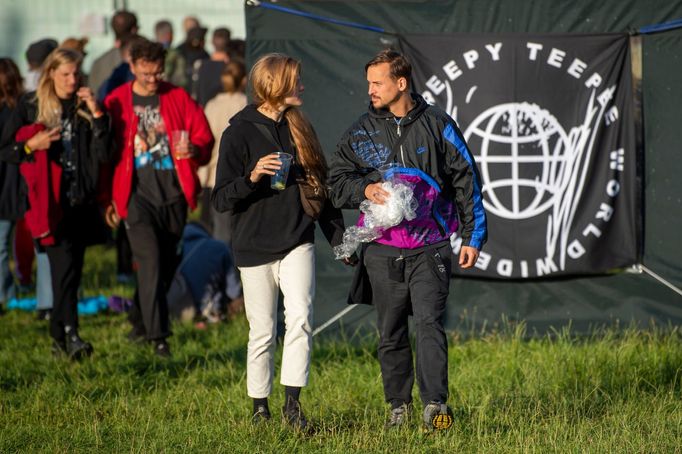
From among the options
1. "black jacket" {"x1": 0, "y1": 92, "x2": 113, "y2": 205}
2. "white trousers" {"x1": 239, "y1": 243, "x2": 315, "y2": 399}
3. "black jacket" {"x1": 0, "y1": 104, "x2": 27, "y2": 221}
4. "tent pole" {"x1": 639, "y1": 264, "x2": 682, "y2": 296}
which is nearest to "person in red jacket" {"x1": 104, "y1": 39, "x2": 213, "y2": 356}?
"black jacket" {"x1": 0, "y1": 92, "x2": 113, "y2": 205}

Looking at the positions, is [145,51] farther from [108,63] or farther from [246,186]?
[108,63]

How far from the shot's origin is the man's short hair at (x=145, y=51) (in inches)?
323

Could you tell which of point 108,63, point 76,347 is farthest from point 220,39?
point 76,347

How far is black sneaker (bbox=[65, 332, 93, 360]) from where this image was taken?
832 cm

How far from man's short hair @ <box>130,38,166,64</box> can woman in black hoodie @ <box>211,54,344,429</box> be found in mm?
2081

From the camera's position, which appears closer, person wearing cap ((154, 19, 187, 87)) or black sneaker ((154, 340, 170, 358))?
black sneaker ((154, 340, 170, 358))

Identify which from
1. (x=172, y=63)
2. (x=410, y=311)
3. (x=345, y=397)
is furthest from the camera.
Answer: (x=172, y=63)

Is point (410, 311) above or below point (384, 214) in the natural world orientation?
below

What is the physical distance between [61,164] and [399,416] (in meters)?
3.29

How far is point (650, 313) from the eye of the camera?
8.50 metres

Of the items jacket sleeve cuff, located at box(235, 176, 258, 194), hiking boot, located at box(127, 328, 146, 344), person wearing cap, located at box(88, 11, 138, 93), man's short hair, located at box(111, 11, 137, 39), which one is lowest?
hiking boot, located at box(127, 328, 146, 344)

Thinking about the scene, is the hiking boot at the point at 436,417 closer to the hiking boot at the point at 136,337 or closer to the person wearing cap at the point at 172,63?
the hiking boot at the point at 136,337

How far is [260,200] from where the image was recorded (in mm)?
6270

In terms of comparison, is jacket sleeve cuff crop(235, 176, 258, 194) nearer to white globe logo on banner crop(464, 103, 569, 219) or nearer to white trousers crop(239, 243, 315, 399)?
white trousers crop(239, 243, 315, 399)
